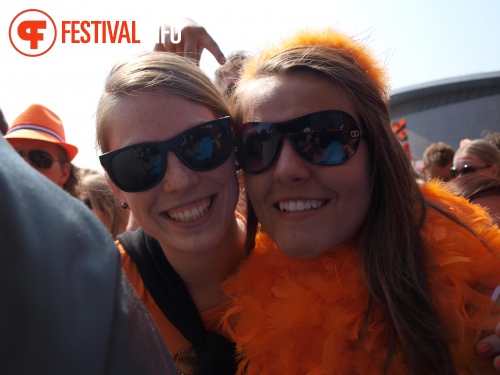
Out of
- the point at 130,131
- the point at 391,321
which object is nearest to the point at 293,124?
the point at 130,131

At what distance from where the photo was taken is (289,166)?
4.49ft

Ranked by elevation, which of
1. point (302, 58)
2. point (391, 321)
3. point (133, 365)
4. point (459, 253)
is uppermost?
point (302, 58)

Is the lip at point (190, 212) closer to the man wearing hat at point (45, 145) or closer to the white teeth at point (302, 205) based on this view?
the white teeth at point (302, 205)

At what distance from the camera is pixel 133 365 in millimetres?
449

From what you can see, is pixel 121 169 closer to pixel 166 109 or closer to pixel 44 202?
pixel 166 109

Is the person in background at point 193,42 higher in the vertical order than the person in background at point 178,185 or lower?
higher

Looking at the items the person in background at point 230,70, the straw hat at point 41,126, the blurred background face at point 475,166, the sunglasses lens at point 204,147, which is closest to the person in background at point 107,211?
the straw hat at point 41,126

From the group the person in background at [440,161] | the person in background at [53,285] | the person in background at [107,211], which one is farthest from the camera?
the person in background at [440,161]

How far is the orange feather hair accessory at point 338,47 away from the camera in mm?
1518

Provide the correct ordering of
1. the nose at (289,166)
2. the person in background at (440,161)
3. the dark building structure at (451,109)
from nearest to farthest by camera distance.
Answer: the nose at (289,166) < the person in background at (440,161) < the dark building structure at (451,109)

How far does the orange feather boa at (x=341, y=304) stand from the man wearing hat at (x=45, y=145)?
6.57ft

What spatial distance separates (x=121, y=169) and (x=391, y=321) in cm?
91

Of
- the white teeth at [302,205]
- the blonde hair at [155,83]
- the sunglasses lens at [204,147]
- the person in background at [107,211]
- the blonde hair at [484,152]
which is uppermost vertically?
the blonde hair at [155,83]

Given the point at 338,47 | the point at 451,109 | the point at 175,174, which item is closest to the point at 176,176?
the point at 175,174
